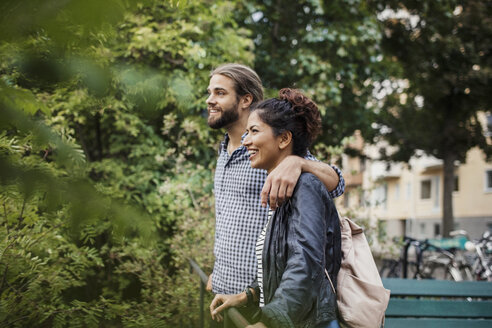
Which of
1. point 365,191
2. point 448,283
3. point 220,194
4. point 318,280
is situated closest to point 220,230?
point 220,194

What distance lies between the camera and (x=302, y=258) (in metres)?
1.69

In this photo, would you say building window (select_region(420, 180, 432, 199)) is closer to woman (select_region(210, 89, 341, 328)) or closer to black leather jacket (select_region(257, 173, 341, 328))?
woman (select_region(210, 89, 341, 328))

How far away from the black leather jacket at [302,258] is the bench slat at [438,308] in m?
2.03

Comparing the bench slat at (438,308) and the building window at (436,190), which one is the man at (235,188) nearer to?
the bench slat at (438,308)

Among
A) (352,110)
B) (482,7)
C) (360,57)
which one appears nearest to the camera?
(360,57)

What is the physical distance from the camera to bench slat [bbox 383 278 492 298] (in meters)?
3.96

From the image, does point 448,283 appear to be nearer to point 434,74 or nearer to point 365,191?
point 365,191

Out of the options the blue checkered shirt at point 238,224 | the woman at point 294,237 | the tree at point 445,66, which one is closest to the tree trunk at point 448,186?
the tree at point 445,66

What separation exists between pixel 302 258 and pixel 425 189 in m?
42.6

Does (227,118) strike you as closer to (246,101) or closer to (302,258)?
(246,101)

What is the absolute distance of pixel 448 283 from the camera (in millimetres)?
4090

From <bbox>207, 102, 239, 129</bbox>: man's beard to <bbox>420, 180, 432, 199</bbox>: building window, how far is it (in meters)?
41.0

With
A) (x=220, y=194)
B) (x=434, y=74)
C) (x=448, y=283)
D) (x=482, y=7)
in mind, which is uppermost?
(x=482, y=7)

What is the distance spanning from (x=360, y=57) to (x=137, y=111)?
11.1 meters
